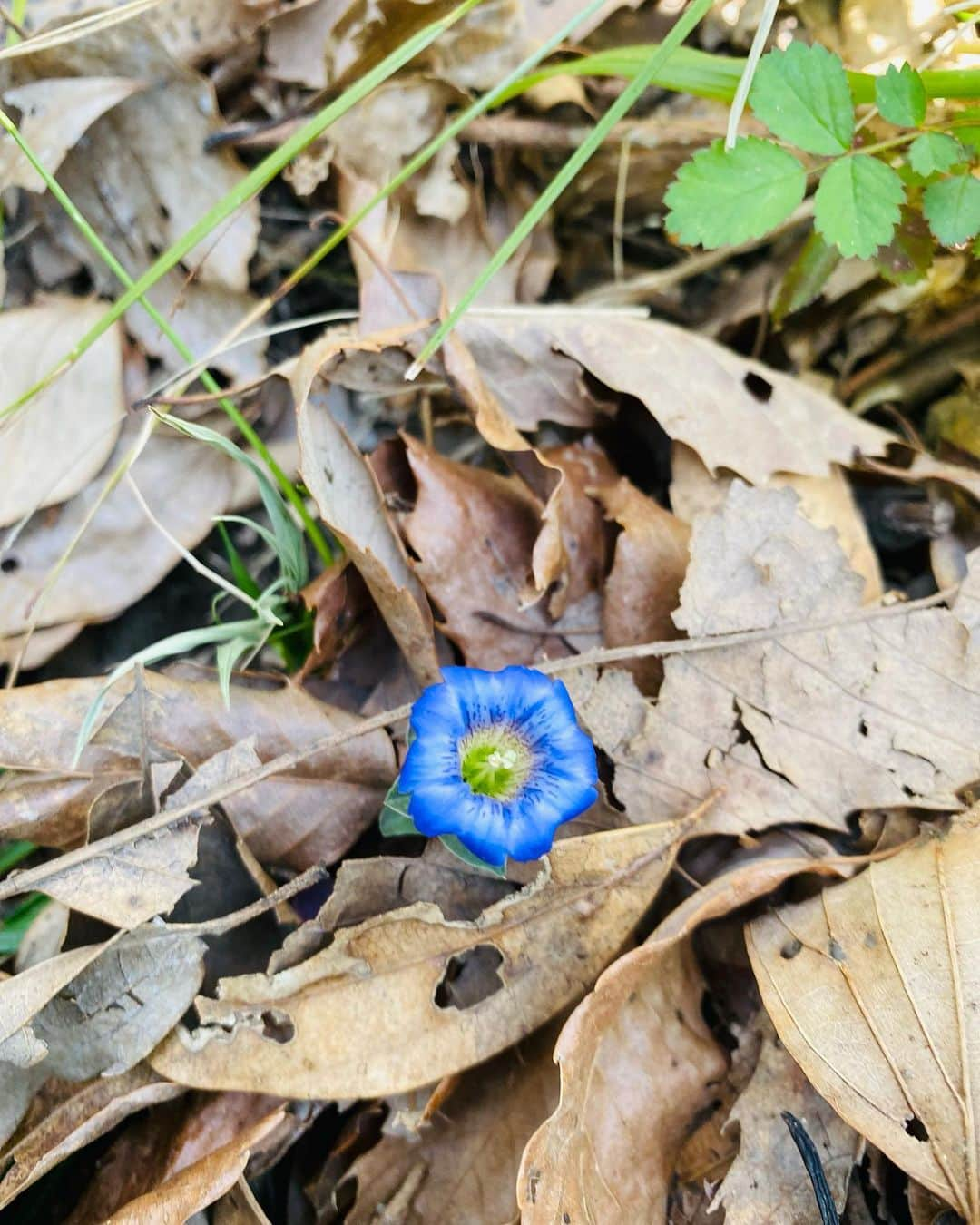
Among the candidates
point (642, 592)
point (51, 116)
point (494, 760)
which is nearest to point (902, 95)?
point (642, 592)

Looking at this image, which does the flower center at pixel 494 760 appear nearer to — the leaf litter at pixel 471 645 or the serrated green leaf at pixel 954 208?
the leaf litter at pixel 471 645

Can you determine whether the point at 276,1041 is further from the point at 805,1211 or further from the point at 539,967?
the point at 805,1211

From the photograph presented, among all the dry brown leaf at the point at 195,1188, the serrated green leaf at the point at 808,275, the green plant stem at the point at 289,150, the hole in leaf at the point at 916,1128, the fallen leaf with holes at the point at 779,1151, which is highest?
the green plant stem at the point at 289,150

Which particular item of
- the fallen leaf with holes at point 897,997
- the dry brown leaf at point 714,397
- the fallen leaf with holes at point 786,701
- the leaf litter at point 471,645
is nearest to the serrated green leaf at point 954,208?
the leaf litter at point 471,645

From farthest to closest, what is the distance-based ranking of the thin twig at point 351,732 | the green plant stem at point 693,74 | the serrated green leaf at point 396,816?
1. the green plant stem at point 693,74
2. the serrated green leaf at point 396,816
3. the thin twig at point 351,732

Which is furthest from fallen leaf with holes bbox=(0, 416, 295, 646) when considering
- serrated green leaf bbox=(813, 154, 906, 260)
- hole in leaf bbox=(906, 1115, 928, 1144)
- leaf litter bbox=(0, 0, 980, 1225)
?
hole in leaf bbox=(906, 1115, 928, 1144)

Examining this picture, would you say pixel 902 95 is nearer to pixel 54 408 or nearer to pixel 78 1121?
pixel 54 408
